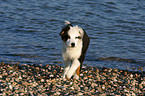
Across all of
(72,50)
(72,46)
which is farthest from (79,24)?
(72,46)

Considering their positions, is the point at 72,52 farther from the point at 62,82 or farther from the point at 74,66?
the point at 62,82

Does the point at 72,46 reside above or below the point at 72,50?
above

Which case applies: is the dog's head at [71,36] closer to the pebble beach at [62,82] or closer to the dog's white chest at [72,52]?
the dog's white chest at [72,52]

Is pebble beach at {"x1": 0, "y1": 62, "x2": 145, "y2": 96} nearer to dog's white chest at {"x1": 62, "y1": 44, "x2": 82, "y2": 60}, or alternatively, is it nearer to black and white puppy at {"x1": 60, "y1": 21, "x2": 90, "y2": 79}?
black and white puppy at {"x1": 60, "y1": 21, "x2": 90, "y2": 79}

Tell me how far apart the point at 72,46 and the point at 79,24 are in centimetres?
839

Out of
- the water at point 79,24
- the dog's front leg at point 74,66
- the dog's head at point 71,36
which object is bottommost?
the water at point 79,24

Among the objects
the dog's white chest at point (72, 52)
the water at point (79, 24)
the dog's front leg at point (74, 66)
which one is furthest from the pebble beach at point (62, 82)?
the water at point (79, 24)

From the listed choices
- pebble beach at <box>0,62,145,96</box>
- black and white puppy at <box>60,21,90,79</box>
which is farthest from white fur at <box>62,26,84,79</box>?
pebble beach at <box>0,62,145,96</box>

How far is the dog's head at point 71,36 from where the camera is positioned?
870cm

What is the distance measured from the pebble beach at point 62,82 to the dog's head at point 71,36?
124 centimetres

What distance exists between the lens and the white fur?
875 cm

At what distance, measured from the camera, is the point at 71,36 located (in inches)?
343

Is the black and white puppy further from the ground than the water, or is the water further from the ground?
the black and white puppy

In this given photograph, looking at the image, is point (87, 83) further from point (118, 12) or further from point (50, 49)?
point (118, 12)
